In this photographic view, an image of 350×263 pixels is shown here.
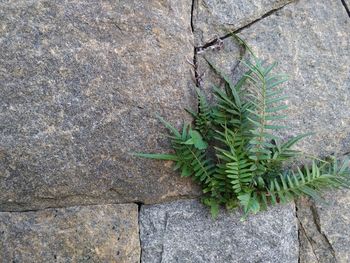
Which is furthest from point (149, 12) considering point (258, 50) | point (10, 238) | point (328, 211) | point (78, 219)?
point (328, 211)

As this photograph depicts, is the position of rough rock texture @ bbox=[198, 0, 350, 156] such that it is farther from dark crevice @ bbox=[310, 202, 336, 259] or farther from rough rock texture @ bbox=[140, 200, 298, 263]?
rough rock texture @ bbox=[140, 200, 298, 263]

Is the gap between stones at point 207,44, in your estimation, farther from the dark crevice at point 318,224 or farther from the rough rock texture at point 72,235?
the dark crevice at point 318,224

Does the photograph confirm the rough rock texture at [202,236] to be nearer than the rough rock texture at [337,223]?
Yes

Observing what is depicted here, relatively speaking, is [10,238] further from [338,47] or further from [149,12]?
[338,47]

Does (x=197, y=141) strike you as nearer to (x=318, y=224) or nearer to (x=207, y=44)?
(x=207, y=44)

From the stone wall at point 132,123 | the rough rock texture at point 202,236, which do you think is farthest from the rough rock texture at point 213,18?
the rough rock texture at point 202,236
